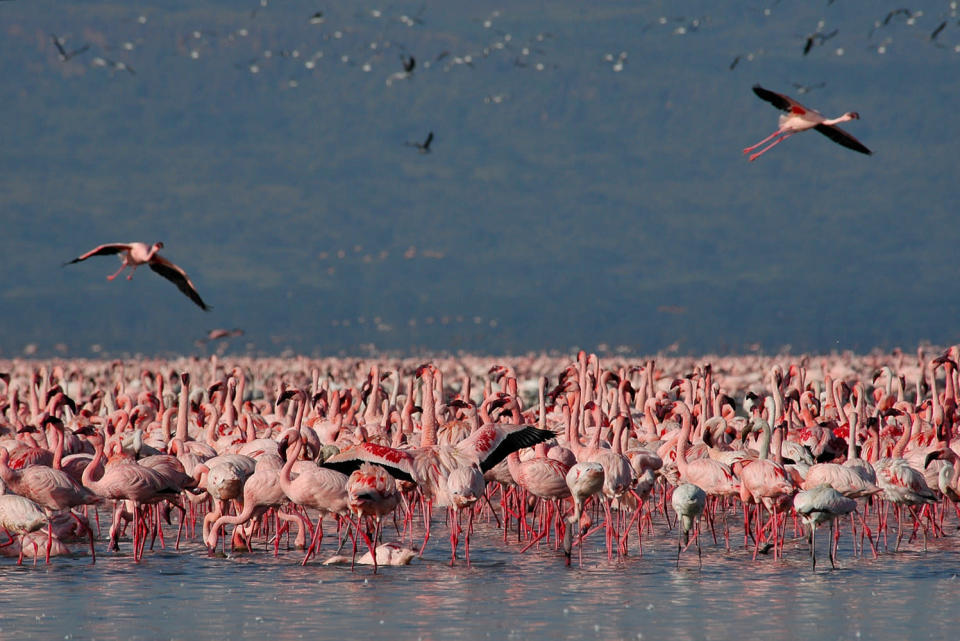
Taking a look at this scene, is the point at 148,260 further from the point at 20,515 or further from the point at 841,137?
the point at 841,137

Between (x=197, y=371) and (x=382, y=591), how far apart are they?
115ft

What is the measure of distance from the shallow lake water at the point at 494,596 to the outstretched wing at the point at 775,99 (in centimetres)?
464

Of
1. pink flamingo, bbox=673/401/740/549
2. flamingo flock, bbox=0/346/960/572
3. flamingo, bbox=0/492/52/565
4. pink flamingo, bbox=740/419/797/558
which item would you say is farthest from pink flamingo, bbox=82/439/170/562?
pink flamingo, bbox=740/419/797/558

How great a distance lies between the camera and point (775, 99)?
47.1 feet

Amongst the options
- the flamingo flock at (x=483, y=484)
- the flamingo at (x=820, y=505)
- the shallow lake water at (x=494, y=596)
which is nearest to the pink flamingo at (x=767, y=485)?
the flamingo flock at (x=483, y=484)

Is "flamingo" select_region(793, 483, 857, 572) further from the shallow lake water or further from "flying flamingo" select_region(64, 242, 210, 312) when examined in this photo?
"flying flamingo" select_region(64, 242, 210, 312)

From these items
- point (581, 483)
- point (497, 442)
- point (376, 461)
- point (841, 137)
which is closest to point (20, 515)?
point (376, 461)

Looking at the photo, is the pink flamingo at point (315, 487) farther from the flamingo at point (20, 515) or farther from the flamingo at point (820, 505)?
the flamingo at point (820, 505)

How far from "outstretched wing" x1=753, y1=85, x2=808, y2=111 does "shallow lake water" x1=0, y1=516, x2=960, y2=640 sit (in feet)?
15.2

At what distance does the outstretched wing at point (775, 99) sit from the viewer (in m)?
14.2

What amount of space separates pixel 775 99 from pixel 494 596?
6.42 metres

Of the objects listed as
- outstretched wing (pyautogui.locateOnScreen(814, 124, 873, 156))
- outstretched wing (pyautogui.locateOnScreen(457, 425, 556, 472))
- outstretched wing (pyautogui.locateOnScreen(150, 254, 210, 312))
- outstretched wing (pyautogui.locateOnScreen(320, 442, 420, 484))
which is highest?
outstretched wing (pyautogui.locateOnScreen(814, 124, 873, 156))

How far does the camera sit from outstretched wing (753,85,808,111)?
14164 millimetres

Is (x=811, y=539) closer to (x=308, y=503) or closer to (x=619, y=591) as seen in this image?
(x=619, y=591)
